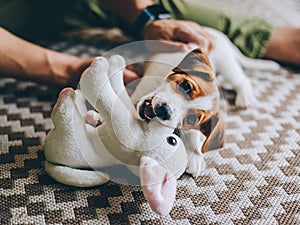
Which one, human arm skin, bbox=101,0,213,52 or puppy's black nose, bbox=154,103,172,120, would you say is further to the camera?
human arm skin, bbox=101,0,213,52

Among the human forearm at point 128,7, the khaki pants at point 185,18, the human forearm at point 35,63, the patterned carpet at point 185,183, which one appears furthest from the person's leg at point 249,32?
the human forearm at point 35,63

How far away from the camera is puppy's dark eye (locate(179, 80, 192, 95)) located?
0.58 meters

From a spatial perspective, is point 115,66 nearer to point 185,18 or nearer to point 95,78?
point 95,78

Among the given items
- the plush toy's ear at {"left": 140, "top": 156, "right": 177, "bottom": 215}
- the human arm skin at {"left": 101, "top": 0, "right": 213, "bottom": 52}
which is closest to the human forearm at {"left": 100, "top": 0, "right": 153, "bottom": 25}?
the human arm skin at {"left": 101, "top": 0, "right": 213, "bottom": 52}

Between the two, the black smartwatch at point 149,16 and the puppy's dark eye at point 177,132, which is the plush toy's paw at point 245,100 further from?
the puppy's dark eye at point 177,132

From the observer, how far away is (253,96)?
92 centimetres

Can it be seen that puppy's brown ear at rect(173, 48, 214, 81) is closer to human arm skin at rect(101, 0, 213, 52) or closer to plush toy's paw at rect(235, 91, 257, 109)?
human arm skin at rect(101, 0, 213, 52)

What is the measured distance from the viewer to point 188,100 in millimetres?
583

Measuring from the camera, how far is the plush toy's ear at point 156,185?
549 millimetres

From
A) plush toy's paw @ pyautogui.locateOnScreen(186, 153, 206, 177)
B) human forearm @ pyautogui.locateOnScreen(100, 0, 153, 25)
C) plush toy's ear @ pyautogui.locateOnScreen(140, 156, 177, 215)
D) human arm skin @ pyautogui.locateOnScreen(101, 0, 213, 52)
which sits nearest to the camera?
plush toy's ear @ pyautogui.locateOnScreen(140, 156, 177, 215)

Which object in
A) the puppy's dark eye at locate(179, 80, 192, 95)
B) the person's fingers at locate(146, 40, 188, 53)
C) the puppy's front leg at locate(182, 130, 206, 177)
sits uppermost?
the puppy's dark eye at locate(179, 80, 192, 95)

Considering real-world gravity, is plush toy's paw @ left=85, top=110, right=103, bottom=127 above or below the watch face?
below

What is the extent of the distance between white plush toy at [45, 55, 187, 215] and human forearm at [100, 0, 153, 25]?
36cm

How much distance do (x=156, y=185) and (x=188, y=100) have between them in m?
0.11
